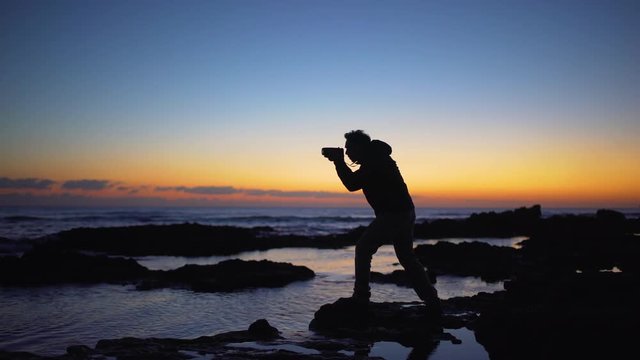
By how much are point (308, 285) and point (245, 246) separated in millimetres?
12945

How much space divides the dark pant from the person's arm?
497 millimetres

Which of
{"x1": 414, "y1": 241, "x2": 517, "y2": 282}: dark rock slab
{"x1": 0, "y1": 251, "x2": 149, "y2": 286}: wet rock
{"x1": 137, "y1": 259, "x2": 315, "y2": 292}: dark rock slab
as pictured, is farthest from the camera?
{"x1": 414, "y1": 241, "x2": 517, "y2": 282}: dark rock slab

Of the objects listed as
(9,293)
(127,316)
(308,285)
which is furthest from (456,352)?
(9,293)

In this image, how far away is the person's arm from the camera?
5676 millimetres

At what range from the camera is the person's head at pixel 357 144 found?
19.3ft

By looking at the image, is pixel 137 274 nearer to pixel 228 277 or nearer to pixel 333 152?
pixel 228 277

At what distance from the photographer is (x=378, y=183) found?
5.73 metres

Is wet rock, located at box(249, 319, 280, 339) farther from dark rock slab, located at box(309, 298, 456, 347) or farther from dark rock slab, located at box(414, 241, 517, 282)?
dark rock slab, located at box(414, 241, 517, 282)

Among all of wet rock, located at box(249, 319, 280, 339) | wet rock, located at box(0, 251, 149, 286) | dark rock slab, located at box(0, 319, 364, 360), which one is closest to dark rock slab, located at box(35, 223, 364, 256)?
wet rock, located at box(0, 251, 149, 286)

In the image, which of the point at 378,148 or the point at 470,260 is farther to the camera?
the point at 470,260

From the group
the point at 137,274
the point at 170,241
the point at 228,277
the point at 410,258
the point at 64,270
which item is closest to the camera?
the point at 410,258

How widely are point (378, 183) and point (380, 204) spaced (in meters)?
0.26

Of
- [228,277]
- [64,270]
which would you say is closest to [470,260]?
[228,277]

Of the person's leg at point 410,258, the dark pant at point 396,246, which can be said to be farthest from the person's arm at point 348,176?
the person's leg at point 410,258
